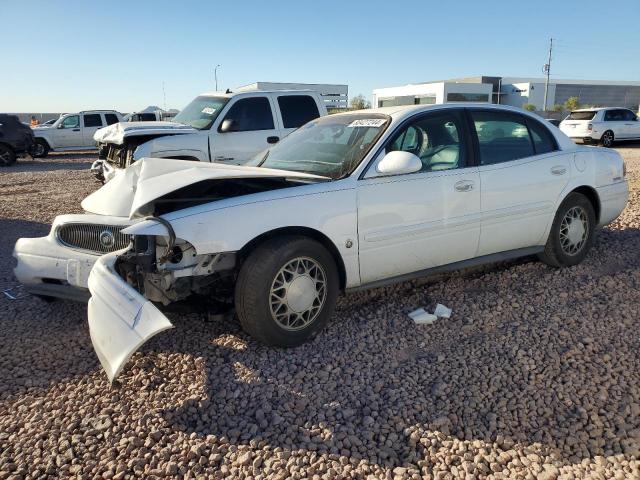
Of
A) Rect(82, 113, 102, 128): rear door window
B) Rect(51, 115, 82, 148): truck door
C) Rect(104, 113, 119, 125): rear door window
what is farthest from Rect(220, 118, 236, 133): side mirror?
Rect(51, 115, 82, 148): truck door

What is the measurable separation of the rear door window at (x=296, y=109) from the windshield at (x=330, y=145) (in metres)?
4.66

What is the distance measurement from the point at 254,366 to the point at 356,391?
2.24 feet

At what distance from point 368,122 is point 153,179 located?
5.75 ft

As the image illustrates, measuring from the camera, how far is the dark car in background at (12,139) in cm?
1694

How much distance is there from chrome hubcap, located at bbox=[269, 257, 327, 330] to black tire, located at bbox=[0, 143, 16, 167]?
681 inches

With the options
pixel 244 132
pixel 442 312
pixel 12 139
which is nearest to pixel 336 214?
pixel 442 312

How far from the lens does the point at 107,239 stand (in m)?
3.63

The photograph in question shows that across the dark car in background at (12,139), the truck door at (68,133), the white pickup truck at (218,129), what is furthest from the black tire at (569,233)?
the truck door at (68,133)

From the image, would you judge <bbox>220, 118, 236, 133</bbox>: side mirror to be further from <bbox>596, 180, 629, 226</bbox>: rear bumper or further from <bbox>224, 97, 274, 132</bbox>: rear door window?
<bbox>596, 180, 629, 226</bbox>: rear bumper

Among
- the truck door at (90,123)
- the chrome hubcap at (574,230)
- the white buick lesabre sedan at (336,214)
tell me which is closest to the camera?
the white buick lesabre sedan at (336,214)

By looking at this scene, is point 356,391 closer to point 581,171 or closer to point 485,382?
point 485,382

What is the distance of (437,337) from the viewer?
3.68m

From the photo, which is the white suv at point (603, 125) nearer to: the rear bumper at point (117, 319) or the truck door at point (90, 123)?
the truck door at point (90, 123)

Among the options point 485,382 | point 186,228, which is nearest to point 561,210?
point 485,382
